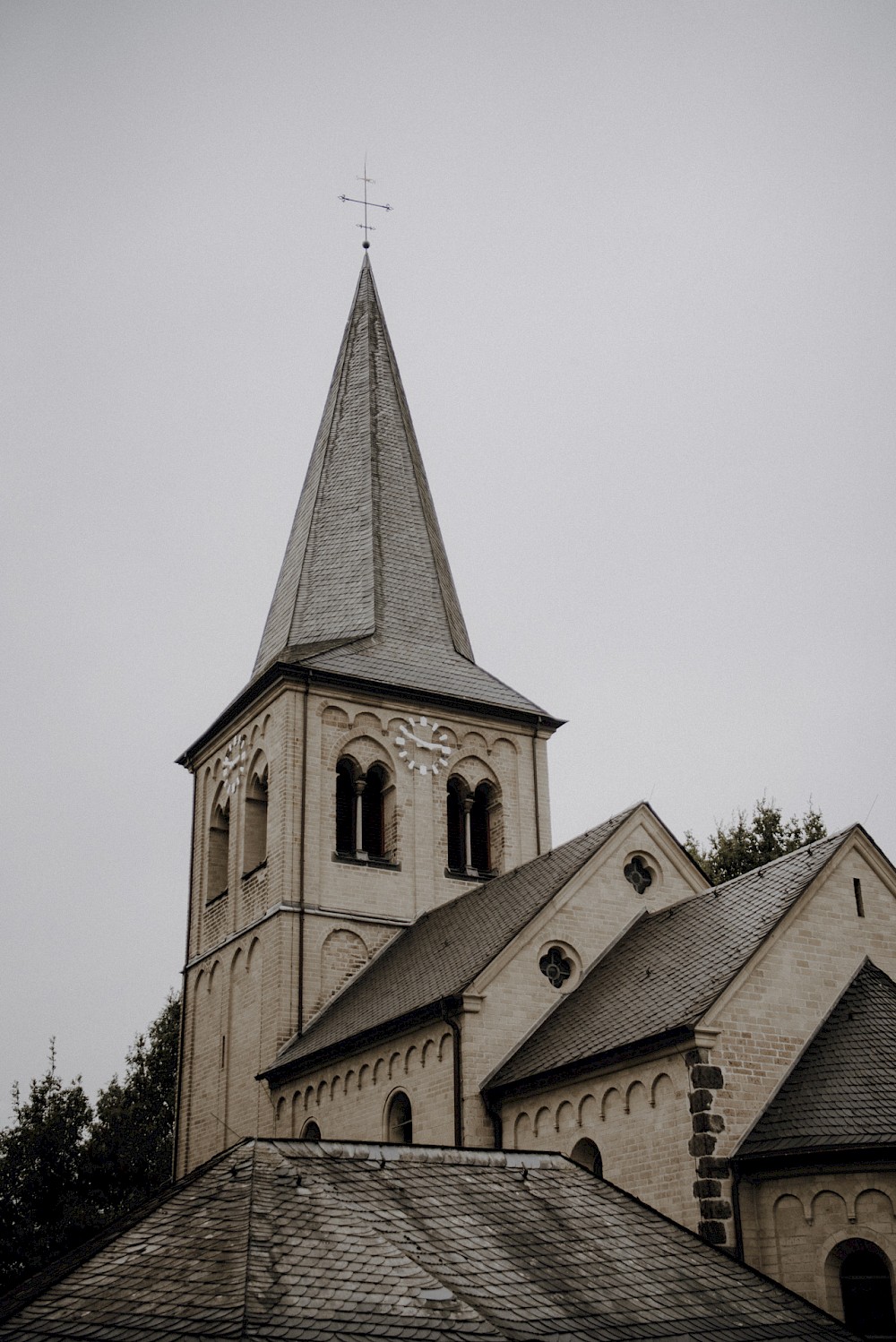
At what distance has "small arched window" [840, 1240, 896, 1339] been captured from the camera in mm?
15766

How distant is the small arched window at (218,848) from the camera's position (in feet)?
114

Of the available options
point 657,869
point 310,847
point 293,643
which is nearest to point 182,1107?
point 310,847

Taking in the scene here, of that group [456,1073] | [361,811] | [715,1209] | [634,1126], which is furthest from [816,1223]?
[361,811]

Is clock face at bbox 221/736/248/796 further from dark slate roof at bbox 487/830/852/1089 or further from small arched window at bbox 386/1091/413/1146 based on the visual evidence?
dark slate roof at bbox 487/830/852/1089

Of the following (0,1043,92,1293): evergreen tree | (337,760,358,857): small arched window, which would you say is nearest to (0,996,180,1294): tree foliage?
(0,1043,92,1293): evergreen tree

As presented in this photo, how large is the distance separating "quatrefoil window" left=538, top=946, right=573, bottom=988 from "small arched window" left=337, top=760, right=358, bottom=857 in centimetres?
908

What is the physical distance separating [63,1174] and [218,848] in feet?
39.3

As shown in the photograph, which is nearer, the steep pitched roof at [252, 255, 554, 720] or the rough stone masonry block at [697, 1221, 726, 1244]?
the rough stone masonry block at [697, 1221, 726, 1244]

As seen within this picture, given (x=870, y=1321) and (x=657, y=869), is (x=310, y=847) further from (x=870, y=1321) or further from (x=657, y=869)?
(x=870, y=1321)

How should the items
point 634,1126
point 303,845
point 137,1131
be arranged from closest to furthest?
1. point 634,1126
2. point 303,845
3. point 137,1131

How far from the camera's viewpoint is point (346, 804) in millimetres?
32219

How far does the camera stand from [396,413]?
40062 mm

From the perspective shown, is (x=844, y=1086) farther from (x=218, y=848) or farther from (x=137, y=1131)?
(x=137, y=1131)

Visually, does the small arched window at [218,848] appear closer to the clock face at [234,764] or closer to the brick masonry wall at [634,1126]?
the clock face at [234,764]
